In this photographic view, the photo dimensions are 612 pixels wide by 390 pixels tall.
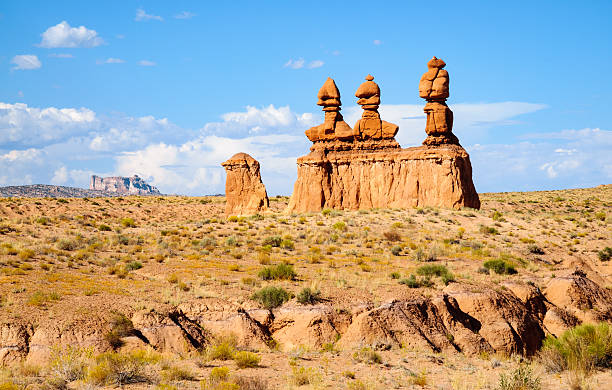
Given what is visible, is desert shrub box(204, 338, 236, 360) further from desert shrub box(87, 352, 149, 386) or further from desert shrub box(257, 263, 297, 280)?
desert shrub box(257, 263, 297, 280)

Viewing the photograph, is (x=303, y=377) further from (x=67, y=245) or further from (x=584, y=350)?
(x=67, y=245)

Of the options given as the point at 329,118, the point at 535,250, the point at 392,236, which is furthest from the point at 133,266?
the point at 329,118

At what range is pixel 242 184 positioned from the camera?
48000 millimetres

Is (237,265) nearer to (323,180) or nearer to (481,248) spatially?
(481,248)

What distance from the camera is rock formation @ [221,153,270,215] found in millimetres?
47531

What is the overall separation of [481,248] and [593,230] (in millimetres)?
13809

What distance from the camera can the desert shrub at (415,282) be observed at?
2062 cm

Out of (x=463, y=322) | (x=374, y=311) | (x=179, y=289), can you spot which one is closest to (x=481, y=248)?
(x=463, y=322)

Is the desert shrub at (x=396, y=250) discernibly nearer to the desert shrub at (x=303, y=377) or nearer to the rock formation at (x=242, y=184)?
the desert shrub at (x=303, y=377)

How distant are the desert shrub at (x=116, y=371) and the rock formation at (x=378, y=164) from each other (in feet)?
108

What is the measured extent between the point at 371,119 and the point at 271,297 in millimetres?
30677

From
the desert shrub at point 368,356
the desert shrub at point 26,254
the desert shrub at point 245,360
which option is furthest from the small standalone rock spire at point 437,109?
the desert shrub at point 245,360

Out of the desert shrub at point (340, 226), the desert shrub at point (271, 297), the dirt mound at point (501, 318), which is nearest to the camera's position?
the desert shrub at point (271, 297)

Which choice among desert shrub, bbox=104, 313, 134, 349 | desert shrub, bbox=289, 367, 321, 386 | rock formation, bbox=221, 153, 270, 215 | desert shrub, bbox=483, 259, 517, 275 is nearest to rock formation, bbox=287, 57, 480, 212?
rock formation, bbox=221, 153, 270, 215
